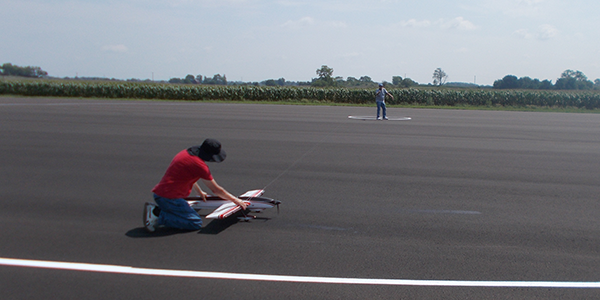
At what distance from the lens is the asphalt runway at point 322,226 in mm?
3949

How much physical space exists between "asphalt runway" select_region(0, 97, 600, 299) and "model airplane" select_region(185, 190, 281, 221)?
0.21 meters

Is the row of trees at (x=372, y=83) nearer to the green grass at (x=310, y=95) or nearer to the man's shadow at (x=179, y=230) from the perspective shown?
the green grass at (x=310, y=95)

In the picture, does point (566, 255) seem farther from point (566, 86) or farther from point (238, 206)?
point (566, 86)

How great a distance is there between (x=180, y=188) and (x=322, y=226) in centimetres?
190

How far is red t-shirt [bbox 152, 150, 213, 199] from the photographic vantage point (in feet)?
17.3

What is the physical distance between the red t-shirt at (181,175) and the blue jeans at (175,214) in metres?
0.08

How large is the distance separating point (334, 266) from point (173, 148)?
8526 millimetres

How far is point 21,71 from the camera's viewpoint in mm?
90000

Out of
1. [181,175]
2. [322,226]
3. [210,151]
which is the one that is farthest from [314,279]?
[181,175]

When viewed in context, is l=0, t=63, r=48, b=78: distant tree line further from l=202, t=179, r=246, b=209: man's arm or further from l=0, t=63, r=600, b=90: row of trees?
l=202, t=179, r=246, b=209: man's arm

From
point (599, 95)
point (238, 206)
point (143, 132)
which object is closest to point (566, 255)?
point (238, 206)

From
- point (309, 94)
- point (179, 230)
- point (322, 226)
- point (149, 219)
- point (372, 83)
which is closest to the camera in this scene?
point (149, 219)

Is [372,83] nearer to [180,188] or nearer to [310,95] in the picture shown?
[310,95]

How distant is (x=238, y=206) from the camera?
568cm
